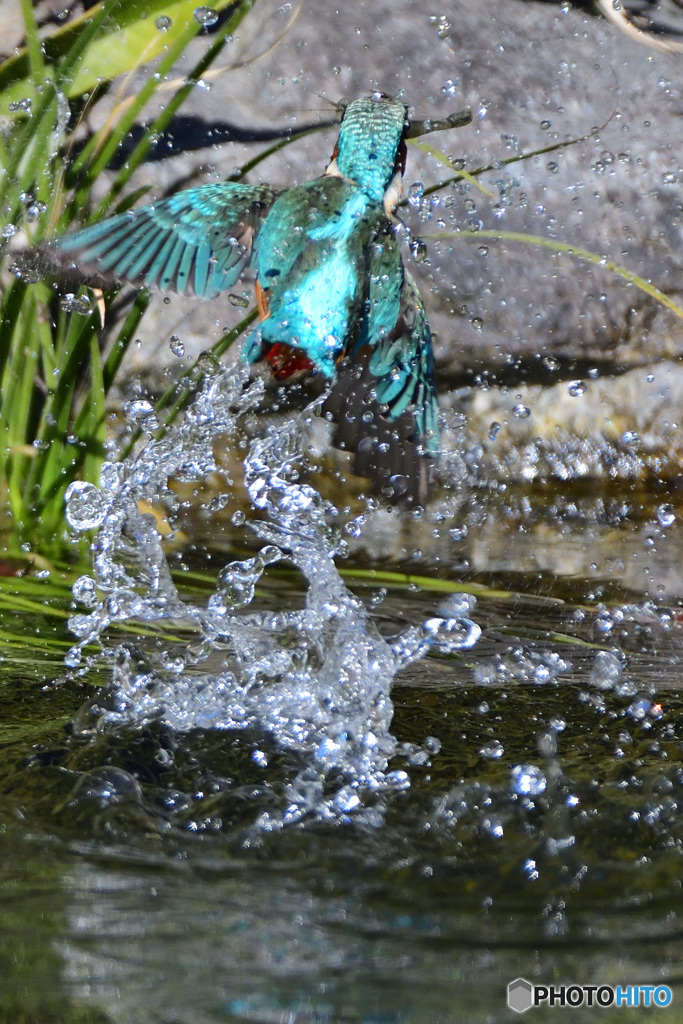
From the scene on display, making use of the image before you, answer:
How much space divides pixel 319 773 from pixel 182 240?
0.90m

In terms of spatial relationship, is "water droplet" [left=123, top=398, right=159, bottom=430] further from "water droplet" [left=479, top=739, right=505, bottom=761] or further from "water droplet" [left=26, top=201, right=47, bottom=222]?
"water droplet" [left=479, top=739, right=505, bottom=761]

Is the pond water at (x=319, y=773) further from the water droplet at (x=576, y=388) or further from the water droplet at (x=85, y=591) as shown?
the water droplet at (x=576, y=388)

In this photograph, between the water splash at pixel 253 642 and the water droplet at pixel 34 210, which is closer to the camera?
the water splash at pixel 253 642

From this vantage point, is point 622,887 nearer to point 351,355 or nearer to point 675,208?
point 351,355

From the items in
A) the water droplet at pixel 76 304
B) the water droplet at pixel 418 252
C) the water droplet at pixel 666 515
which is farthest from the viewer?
the water droplet at pixel 666 515

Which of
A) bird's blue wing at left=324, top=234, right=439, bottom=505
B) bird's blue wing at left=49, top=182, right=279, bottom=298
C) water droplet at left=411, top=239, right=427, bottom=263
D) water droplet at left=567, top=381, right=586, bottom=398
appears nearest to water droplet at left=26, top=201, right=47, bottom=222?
bird's blue wing at left=49, top=182, right=279, bottom=298

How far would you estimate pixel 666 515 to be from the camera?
249 cm

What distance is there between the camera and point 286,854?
1032 mm

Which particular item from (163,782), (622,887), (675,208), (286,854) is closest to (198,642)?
(163,782)

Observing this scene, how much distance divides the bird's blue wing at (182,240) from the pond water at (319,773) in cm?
35

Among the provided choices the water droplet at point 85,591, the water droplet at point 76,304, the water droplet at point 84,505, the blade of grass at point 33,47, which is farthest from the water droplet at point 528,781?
the blade of grass at point 33,47

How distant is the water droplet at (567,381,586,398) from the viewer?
8.75 feet

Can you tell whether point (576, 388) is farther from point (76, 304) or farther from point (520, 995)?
point (520, 995)

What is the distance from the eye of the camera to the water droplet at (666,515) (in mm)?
2443
